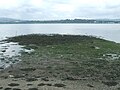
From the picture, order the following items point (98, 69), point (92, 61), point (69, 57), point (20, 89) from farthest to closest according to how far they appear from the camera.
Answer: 1. point (69, 57)
2. point (92, 61)
3. point (98, 69)
4. point (20, 89)

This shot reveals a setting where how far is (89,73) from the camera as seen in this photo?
34.6 meters

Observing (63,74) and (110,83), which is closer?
(110,83)

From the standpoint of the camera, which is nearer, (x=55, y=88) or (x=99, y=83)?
(x=55, y=88)

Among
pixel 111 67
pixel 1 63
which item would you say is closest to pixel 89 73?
pixel 111 67

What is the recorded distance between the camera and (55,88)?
2733cm

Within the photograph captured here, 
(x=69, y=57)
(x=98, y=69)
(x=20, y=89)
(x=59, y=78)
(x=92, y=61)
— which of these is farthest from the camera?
(x=69, y=57)

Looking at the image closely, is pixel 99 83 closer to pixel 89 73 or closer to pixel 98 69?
pixel 89 73

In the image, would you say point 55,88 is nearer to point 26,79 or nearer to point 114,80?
point 26,79

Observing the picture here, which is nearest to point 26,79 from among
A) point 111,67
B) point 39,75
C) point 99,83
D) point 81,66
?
point 39,75

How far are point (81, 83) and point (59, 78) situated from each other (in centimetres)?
321

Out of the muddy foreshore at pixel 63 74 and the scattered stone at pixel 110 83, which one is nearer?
the muddy foreshore at pixel 63 74

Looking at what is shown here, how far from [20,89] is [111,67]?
1629cm

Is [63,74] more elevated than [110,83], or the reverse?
[110,83]

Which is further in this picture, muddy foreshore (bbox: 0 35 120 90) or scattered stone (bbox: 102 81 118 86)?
scattered stone (bbox: 102 81 118 86)
